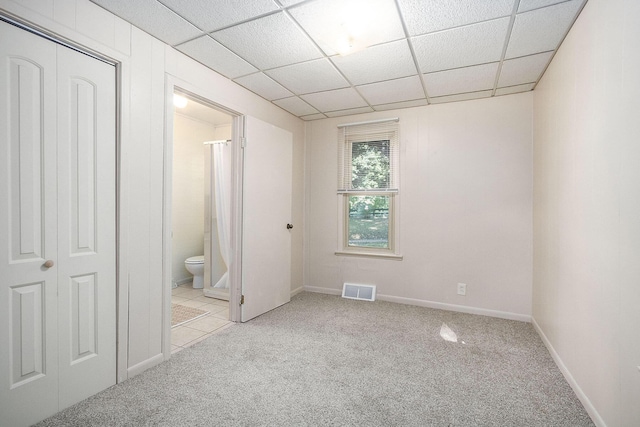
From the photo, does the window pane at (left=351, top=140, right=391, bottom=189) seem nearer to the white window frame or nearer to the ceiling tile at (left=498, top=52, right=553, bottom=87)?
the white window frame

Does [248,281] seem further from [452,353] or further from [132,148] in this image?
[452,353]

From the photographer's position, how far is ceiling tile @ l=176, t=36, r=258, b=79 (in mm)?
2320

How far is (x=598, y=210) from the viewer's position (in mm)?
1668

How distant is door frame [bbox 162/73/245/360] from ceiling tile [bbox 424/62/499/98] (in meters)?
1.98

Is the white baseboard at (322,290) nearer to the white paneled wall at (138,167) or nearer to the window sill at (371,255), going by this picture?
the window sill at (371,255)

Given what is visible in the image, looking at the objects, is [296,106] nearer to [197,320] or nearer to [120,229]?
[120,229]

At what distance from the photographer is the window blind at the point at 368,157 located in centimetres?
384

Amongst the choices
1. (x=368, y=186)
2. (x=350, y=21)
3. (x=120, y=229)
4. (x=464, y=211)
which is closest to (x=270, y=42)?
(x=350, y=21)

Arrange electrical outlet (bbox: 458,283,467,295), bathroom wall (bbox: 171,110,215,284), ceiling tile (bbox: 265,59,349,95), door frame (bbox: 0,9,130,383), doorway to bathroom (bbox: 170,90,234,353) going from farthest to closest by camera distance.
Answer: bathroom wall (bbox: 171,110,215,284) → electrical outlet (bbox: 458,283,467,295) → doorway to bathroom (bbox: 170,90,234,353) → ceiling tile (bbox: 265,59,349,95) → door frame (bbox: 0,9,130,383)

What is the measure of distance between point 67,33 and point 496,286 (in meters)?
4.20

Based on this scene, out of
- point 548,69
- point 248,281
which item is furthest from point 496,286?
point 248,281

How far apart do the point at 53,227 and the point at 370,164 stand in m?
3.25

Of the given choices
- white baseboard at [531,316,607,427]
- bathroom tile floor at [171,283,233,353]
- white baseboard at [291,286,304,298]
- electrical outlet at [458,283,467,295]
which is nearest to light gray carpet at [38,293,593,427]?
white baseboard at [531,316,607,427]

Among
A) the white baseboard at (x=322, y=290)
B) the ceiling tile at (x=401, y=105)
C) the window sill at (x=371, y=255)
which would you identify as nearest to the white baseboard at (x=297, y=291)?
the white baseboard at (x=322, y=290)
